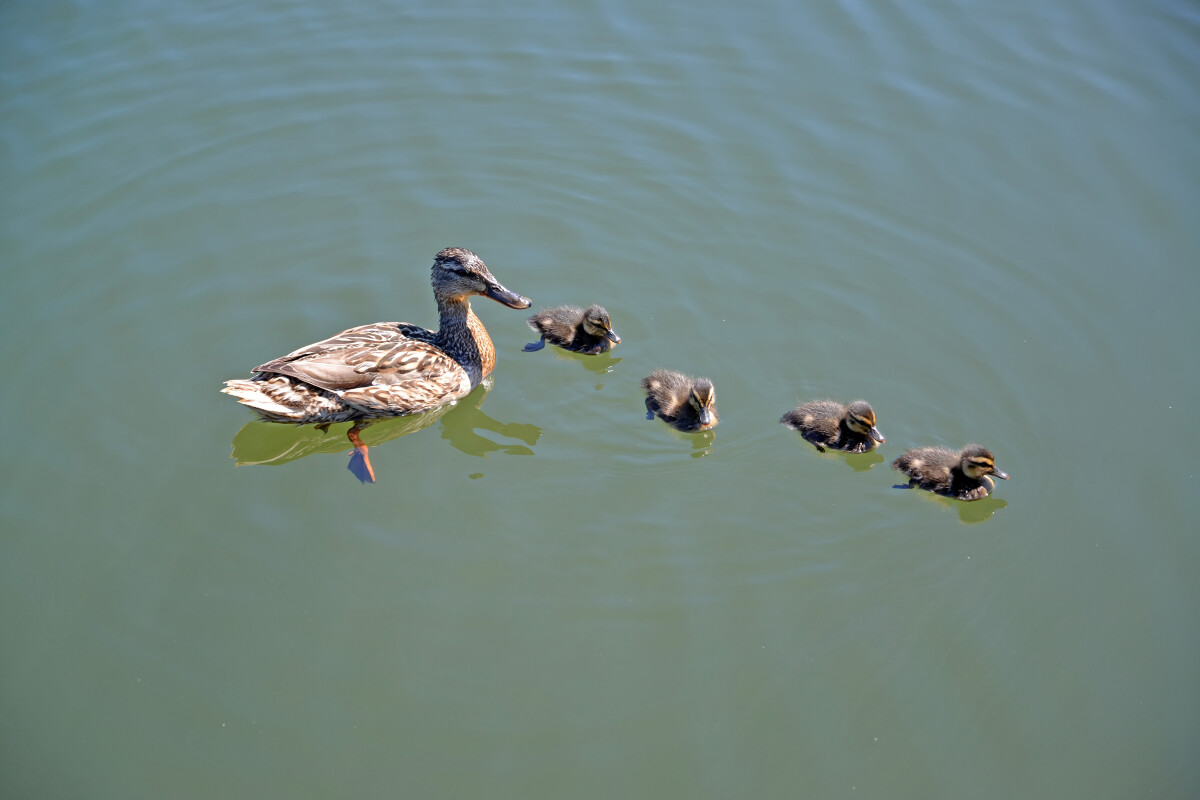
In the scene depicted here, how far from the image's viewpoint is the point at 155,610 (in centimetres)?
499

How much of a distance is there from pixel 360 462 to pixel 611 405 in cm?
152

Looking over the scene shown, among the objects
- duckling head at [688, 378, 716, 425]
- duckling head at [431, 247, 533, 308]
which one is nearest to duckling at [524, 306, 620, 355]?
duckling head at [431, 247, 533, 308]

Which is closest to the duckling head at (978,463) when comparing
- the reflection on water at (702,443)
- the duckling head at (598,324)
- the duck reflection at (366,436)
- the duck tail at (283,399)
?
the reflection on water at (702,443)

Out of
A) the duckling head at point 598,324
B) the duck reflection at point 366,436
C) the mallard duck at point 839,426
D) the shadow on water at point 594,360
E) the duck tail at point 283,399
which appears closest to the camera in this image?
the mallard duck at point 839,426

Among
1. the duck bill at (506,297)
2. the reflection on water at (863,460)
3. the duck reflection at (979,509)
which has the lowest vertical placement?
the duck reflection at (979,509)

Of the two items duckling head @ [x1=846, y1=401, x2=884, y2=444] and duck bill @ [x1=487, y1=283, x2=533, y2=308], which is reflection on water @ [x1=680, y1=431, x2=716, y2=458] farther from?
duck bill @ [x1=487, y1=283, x2=533, y2=308]

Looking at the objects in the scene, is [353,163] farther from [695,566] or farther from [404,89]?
[695,566]

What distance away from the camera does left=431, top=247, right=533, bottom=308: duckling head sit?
20.6ft

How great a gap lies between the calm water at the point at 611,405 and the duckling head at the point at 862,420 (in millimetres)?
259

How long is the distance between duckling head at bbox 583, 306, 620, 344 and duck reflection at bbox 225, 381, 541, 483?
2.50ft

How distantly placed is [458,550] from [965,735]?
2.57 metres

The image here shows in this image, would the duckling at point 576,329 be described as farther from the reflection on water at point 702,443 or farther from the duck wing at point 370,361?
the reflection on water at point 702,443

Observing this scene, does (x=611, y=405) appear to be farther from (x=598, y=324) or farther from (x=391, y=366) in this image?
(x=391, y=366)

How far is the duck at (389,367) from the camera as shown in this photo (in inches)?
229
